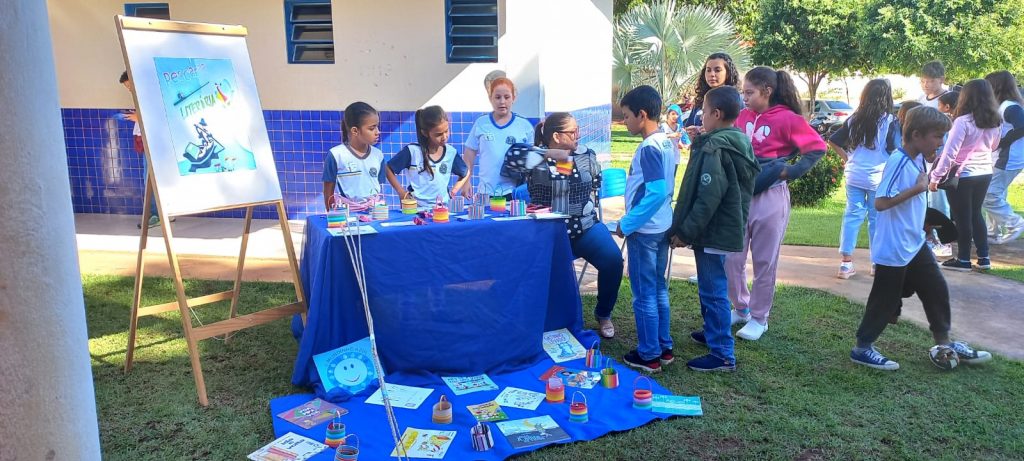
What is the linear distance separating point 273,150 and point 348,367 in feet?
16.8

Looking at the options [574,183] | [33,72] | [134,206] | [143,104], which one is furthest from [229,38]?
[134,206]

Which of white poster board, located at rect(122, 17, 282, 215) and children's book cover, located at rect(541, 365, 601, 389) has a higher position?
white poster board, located at rect(122, 17, 282, 215)

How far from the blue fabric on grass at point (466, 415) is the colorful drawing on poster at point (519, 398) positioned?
0.04 meters

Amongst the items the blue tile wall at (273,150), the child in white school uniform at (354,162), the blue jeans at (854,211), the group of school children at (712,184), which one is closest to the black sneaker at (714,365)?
the group of school children at (712,184)

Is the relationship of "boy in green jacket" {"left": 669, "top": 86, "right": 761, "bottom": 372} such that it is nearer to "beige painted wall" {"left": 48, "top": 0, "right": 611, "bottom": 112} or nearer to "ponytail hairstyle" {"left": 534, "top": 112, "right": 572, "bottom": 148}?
"ponytail hairstyle" {"left": 534, "top": 112, "right": 572, "bottom": 148}

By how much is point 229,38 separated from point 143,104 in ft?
2.17

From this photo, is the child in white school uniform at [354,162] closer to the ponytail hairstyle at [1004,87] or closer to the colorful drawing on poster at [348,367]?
the colorful drawing on poster at [348,367]

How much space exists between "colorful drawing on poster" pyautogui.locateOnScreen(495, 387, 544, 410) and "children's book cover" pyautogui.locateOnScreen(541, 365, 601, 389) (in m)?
0.21

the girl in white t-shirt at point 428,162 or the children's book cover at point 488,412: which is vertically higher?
the girl in white t-shirt at point 428,162

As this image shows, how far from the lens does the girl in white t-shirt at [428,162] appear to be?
Answer: 4.84 m

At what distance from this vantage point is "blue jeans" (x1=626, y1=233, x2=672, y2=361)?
4.21 metres

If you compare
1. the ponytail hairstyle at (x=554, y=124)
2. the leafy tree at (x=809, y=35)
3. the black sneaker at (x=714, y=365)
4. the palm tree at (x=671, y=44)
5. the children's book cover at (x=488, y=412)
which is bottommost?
the children's book cover at (x=488, y=412)

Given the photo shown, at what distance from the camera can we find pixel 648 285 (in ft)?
14.0

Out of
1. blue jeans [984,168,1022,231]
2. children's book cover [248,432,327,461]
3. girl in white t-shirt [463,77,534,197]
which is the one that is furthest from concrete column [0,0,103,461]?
blue jeans [984,168,1022,231]
